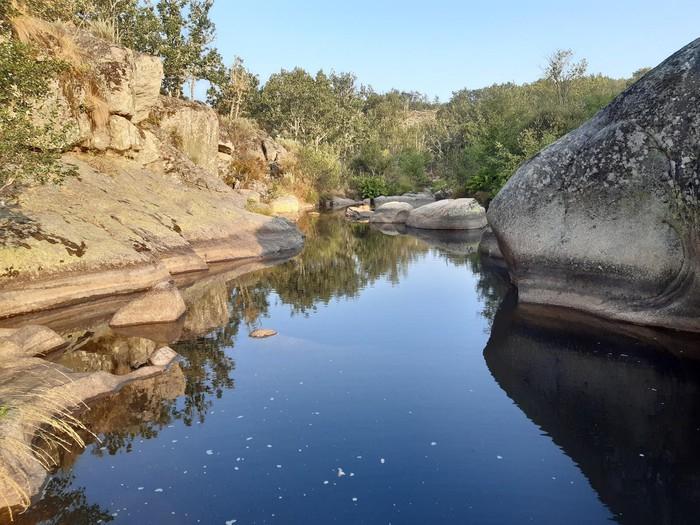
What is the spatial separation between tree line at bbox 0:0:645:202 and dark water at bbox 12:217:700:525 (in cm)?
817

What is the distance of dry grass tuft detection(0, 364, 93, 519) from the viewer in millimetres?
5961

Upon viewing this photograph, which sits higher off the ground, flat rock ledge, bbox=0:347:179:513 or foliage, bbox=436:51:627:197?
foliage, bbox=436:51:627:197

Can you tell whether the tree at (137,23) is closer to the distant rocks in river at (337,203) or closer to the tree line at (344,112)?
the tree line at (344,112)

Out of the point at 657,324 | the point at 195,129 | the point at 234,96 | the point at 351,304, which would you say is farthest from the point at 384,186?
the point at 657,324

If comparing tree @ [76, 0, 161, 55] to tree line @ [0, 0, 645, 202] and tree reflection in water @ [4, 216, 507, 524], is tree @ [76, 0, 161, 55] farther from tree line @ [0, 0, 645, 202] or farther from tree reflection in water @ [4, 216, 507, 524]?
tree reflection in water @ [4, 216, 507, 524]

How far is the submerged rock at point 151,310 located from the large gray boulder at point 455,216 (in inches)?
853

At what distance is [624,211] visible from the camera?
12242mm

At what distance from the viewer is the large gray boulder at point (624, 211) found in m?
11.0

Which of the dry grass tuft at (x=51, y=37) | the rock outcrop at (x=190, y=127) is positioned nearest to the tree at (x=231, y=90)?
the rock outcrop at (x=190, y=127)

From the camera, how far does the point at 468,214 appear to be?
31.8 metres

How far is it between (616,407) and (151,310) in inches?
365

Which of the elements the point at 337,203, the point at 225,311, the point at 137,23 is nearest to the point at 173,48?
the point at 137,23

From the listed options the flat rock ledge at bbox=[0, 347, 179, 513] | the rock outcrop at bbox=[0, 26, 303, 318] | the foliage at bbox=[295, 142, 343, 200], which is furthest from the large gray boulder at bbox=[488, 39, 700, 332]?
the foliage at bbox=[295, 142, 343, 200]

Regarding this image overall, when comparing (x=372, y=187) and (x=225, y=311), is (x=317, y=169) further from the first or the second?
(x=225, y=311)
